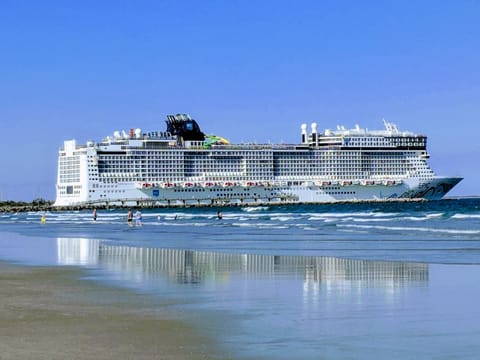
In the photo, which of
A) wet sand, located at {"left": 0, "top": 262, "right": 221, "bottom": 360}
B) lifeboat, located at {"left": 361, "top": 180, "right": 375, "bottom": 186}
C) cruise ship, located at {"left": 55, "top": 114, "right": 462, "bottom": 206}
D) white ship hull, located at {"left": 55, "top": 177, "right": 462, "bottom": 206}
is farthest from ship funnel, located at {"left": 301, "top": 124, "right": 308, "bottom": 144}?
wet sand, located at {"left": 0, "top": 262, "right": 221, "bottom": 360}

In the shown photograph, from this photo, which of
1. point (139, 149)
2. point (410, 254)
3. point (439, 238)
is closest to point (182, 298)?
point (410, 254)

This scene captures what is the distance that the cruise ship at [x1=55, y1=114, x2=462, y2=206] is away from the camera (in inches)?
4318

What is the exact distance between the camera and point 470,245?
27391mm

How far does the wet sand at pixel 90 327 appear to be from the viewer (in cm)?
965

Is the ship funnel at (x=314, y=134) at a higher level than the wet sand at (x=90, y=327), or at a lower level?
higher

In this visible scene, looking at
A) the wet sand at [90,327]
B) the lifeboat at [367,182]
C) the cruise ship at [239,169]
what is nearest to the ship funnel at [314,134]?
the cruise ship at [239,169]

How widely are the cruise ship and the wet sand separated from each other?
92370mm

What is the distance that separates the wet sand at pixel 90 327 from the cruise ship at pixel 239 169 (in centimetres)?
9237

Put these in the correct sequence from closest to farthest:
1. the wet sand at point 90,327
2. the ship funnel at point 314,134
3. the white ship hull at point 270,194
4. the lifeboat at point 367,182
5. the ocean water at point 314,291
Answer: the wet sand at point 90,327
the ocean water at point 314,291
the white ship hull at point 270,194
the lifeboat at point 367,182
the ship funnel at point 314,134

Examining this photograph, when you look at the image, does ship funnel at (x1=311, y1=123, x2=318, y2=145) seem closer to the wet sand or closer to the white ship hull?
the white ship hull

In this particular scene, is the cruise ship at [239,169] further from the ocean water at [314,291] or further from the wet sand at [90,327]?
the wet sand at [90,327]

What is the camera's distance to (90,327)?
1127cm

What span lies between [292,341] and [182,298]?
4169 millimetres

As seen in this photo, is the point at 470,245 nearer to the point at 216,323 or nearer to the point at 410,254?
the point at 410,254
